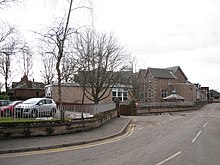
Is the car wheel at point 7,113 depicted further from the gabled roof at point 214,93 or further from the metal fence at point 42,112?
the gabled roof at point 214,93

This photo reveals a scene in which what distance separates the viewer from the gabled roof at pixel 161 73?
83438 mm

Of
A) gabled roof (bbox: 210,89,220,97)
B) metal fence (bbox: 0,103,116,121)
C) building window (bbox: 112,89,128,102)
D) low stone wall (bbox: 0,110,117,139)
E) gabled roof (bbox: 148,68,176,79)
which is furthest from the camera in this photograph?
gabled roof (bbox: 210,89,220,97)

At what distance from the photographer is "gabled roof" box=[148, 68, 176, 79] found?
83.4 metres

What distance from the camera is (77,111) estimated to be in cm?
2261

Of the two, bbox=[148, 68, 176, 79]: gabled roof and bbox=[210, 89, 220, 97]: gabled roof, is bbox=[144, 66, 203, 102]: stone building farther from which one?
bbox=[210, 89, 220, 97]: gabled roof

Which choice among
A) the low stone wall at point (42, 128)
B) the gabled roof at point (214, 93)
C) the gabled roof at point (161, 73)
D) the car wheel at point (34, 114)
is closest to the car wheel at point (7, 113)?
the car wheel at point (34, 114)

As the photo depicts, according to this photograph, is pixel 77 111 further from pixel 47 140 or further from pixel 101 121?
pixel 47 140

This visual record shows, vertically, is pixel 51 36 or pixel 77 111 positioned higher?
pixel 51 36

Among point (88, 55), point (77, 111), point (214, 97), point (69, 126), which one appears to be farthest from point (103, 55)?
point (214, 97)

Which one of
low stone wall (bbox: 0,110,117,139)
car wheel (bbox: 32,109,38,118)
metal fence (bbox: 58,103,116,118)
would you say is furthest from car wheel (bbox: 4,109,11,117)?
metal fence (bbox: 58,103,116,118)

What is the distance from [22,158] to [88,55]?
80.9ft

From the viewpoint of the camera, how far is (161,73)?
85625 millimetres

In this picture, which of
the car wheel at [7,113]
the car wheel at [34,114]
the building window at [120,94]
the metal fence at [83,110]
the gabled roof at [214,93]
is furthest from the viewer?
the gabled roof at [214,93]

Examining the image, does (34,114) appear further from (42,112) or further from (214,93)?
(214,93)
